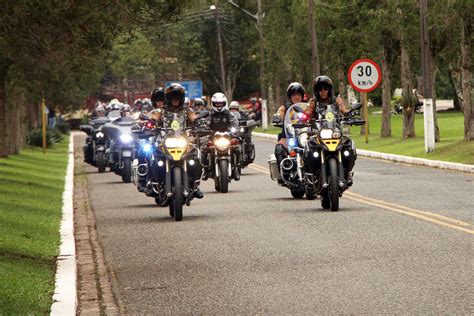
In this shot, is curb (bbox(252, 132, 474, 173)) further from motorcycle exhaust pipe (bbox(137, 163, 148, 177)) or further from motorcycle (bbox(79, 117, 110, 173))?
motorcycle exhaust pipe (bbox(137, 163, 148, 177))

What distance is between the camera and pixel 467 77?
123 feet

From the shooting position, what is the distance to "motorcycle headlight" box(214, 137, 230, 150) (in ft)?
86.7

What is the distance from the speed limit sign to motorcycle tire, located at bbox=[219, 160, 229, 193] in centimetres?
1666

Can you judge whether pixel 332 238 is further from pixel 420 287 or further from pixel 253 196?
pixel 253 196

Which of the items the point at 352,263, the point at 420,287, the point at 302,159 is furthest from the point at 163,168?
the point at 420,287

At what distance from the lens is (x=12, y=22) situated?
21.4 metres

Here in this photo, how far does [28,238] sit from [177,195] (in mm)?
2665

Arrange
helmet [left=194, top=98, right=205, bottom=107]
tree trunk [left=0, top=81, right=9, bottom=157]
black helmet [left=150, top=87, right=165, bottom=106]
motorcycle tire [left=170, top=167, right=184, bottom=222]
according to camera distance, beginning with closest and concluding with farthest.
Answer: motorcycle tire [left=170, top=167, right=184, bottom=222] < black helmet [left=150, top=87, right=165, bottom=106] < helmet [left=194, top=98, right=205, bottom=107] < tree trunk [left=0, top=81, right=9, bottom=157]

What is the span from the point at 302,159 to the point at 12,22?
5.05 metres

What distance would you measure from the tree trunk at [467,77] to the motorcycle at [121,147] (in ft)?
31.2

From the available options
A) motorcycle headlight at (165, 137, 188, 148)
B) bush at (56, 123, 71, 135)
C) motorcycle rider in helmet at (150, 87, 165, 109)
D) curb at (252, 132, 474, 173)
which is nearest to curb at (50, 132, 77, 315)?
motorcycle headlight at (165, 137, 188, 148)

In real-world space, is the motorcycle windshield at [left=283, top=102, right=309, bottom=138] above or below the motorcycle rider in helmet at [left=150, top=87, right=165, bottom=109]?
below

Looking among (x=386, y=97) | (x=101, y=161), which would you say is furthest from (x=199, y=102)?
(x=386, y=97)

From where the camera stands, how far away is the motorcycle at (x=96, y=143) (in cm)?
3797
